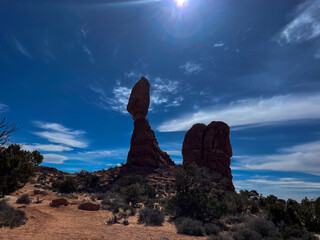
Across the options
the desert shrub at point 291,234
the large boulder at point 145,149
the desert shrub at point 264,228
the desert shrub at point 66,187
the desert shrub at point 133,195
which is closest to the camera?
the desert shrub at point 291,234

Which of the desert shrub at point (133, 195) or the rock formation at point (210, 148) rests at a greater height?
the rock formation at point (210, 148)

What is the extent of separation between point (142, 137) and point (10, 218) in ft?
132

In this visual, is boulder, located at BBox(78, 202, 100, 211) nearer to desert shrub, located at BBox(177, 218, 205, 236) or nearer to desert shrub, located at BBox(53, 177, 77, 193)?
desert shrub, located at BBox(177, 218, 205, 236)

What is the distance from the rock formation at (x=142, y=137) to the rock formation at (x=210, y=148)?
7.25 m

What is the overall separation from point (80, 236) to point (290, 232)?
10465mm

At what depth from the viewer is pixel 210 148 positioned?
47.7 meters

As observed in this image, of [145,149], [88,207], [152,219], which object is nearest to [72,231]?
[152,219]

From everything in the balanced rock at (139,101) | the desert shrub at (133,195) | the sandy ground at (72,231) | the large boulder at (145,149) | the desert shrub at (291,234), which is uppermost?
the balanced rock at (139,101)

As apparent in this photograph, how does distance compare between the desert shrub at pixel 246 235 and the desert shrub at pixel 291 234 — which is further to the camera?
the desert shrub at pixel 291 234

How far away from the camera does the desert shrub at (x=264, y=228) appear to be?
9.62 metres

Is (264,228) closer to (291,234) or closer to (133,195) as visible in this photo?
(291,234)

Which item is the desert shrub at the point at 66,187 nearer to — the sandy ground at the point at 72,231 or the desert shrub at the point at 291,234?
the sandy ground at the point at 72,231

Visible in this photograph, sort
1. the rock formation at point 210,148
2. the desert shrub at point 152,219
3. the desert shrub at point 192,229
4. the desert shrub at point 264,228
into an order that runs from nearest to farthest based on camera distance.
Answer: the desert shrub at point 264,228, the desert shrub at point 192,229, the desert shrub at point 152,219, the rock formation at point 210,148

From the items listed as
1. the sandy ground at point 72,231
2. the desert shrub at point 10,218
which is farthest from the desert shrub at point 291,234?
the desert shrub at point 10,218
